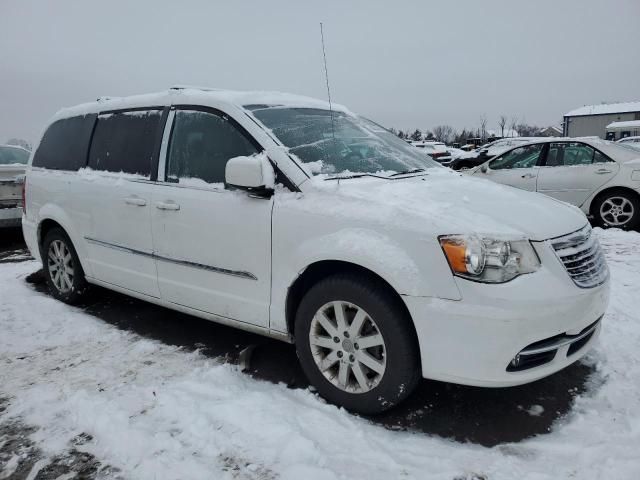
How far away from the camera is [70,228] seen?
439cm

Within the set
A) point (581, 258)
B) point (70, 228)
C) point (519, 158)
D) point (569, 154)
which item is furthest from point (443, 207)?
point (519, 158)

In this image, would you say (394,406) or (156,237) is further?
(156,237)

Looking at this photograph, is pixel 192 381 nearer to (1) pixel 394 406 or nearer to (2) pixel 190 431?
(2) pixel 190 431

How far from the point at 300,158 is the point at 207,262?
91cm

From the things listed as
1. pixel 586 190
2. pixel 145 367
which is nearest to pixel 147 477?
pixel 145 367

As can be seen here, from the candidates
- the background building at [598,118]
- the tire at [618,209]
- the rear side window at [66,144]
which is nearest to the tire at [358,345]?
the rear side window at [66,144]

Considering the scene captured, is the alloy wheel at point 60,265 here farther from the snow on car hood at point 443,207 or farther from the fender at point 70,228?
the snow on car hood at point 443,207

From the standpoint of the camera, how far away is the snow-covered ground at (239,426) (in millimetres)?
2320

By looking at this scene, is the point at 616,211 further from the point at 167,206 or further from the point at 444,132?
the point at 444,132

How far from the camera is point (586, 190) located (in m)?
7.82

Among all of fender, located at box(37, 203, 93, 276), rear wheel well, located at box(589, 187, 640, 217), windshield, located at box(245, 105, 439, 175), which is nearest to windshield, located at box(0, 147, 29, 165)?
fender, located at box(37, 203, 93, 276)

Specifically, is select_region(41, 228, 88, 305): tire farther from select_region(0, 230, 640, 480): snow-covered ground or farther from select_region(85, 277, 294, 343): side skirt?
select_region(0, 230, 640, 480): snow-covered ground

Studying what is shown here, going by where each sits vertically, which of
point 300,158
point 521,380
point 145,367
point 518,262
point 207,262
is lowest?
point 145,367

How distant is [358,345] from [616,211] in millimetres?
6639
